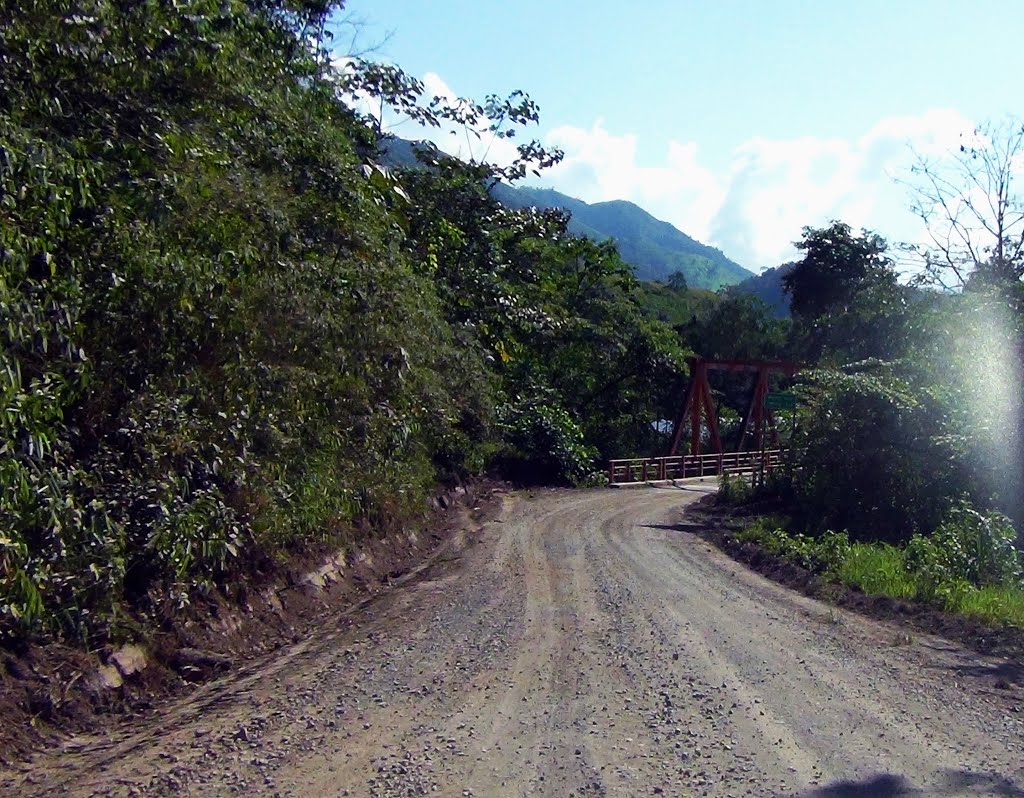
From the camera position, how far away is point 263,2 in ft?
38.4

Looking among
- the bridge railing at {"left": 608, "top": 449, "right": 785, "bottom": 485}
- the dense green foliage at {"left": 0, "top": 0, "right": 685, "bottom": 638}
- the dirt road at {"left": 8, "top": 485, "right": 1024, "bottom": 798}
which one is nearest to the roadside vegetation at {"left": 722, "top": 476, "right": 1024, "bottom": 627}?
the dirt road at {"left": 8, "top": 485, "right": 1024, "bottom": 798}

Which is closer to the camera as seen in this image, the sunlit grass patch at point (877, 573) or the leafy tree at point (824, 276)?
the sunlit grass patch at point (877, 573)

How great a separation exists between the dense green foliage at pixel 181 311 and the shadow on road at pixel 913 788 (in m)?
4.78

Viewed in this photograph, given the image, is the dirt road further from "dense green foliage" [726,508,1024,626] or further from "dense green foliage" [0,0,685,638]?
"dense green foliage" [726,508,1024,626]

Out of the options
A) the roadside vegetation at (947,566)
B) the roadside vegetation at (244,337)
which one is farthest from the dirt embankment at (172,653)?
the roadside vegetation at (947,566)

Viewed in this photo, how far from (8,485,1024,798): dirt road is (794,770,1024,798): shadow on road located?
0.06 feet

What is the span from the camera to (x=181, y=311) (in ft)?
27.2

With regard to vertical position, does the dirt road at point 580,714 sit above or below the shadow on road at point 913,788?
above

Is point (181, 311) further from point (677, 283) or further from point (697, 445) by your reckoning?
point (677, 283)

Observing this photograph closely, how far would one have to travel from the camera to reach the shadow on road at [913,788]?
579cm

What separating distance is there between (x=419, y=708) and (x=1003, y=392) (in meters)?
16.1

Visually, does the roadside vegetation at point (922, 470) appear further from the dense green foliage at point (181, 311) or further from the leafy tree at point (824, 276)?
the leafy tree at point (824, 276)

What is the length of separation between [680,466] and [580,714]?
34.6m

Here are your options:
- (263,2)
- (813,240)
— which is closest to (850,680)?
(263,2)
